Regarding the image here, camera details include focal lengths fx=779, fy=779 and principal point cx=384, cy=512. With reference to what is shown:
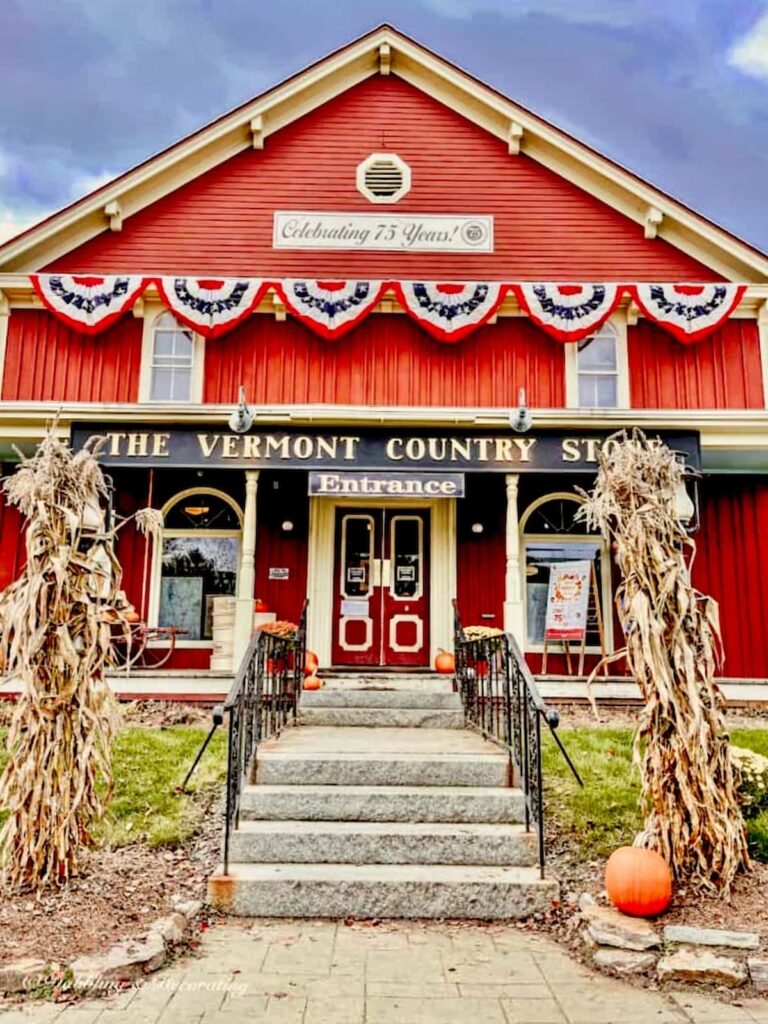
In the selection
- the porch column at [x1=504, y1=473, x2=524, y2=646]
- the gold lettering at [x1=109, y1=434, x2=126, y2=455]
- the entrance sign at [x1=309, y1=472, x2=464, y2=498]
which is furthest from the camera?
the gold lettering at [x1=109, y1=434, x2=126, y2=455]

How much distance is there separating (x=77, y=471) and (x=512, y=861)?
12.2ft

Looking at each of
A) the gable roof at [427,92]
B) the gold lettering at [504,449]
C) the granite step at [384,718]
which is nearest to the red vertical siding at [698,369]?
the gable roof at [427,92]

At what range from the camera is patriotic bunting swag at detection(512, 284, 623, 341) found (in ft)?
35.2

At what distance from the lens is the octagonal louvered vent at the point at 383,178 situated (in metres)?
12.0

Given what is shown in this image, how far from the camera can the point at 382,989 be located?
12.1 ft

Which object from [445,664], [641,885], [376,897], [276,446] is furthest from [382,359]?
[641,885]

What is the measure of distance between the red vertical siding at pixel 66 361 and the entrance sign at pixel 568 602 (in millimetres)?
6484

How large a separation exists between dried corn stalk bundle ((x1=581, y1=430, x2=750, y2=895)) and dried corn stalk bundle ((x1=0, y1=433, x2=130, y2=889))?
3239 millimetres

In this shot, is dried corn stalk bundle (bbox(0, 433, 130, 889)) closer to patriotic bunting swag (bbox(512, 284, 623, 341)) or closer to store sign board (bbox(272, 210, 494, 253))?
patriotic bunting swag (bbox(512, 284, 623, 341))

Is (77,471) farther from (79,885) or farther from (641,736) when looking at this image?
(641,736)

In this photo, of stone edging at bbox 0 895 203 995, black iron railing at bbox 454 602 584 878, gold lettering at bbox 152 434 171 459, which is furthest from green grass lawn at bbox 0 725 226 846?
gold lettering at bbox 152 434 171 459

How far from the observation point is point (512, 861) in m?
5.00

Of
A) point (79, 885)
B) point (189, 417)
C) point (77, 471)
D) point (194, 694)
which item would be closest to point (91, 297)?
point (189, 417)

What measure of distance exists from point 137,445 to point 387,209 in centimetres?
535
